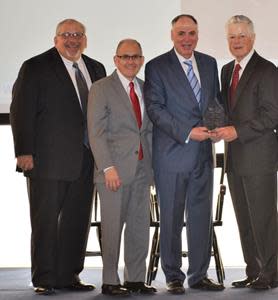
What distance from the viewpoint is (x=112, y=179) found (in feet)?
15.0

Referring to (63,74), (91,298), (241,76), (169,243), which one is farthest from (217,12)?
(91,298)

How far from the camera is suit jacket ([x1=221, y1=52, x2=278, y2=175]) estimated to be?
15.6ft

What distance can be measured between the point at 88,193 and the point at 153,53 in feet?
4.97

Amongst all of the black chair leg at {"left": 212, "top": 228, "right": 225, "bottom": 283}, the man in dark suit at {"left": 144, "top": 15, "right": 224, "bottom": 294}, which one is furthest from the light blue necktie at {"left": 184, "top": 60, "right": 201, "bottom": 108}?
the black chair leg at {"left": 212, "top": 228, "right": 225, "bottom": 283}

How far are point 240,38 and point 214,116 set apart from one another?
0.58 m

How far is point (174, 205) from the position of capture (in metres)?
4.74

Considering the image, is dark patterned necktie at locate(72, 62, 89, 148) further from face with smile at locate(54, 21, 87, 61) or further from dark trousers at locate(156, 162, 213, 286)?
dark trousers at locate(156, 162, 213, 286)

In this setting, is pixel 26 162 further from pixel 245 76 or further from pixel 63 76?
pixel 245 76

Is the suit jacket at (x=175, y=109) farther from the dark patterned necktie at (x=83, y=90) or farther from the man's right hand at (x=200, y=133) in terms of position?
the dark patterned necktie at (x=83, y=90)

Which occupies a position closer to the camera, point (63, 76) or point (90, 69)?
point (63, 76)

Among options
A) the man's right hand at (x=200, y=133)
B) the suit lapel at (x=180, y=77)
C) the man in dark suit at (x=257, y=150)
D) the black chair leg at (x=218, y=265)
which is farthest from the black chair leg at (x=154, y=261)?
the suit lapel at (x=180, y=77)

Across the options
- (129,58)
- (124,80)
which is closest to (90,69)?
(124,80)

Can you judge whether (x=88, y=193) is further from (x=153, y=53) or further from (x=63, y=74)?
(x=153, y=53)

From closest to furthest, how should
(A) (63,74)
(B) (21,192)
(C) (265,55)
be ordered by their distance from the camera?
(A) (63,74), (C) (265,55), (B) (21,192)
